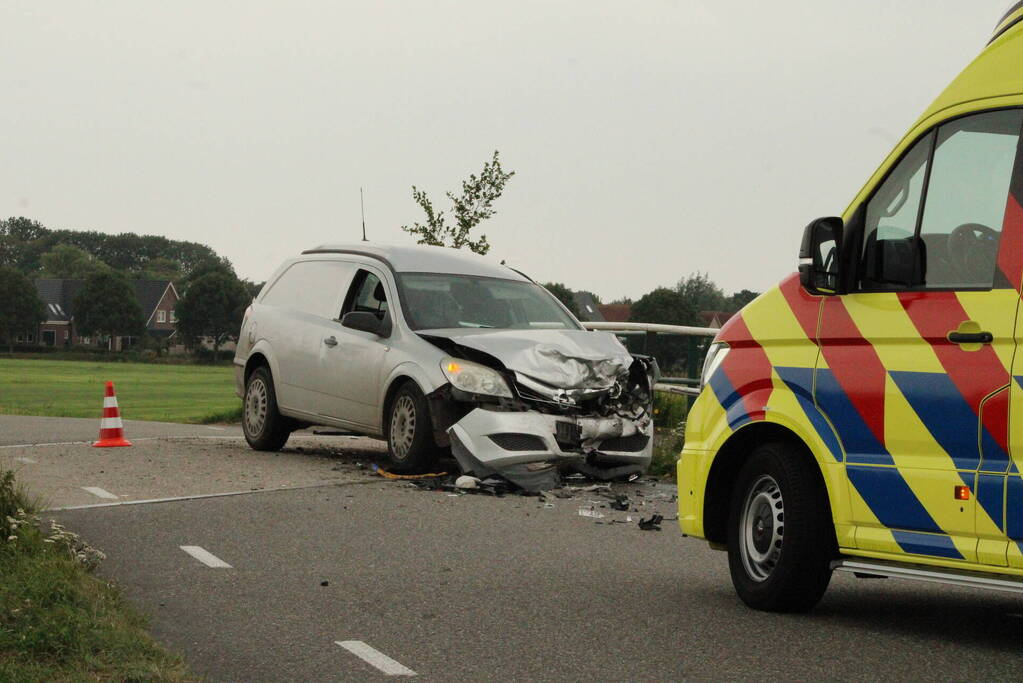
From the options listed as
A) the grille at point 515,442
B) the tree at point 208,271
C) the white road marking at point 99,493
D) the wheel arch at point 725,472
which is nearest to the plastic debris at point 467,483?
the grille at point 515,442

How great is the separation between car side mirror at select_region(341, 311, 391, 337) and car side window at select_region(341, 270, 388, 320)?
36 centimetres

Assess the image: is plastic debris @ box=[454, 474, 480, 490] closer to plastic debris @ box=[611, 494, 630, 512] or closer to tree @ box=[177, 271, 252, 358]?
plastic debris @ box=[611, 494, 630, 512]

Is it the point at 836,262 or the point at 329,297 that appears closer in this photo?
the point at 836,262

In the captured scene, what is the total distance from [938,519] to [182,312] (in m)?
108

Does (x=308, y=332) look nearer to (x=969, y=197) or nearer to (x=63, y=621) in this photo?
(x=63, y=621)

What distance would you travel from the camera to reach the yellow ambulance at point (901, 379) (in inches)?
236

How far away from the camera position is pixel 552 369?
39.7ft

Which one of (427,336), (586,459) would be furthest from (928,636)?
(427,336)

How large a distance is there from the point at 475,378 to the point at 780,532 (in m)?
5.26

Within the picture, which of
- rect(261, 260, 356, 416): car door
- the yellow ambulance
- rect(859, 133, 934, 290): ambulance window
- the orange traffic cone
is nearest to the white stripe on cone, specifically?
the orange traffic cone

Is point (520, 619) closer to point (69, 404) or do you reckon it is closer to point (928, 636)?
point (928, 636)

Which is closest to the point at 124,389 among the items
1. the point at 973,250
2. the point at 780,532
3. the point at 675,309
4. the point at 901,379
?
the point at 675,309

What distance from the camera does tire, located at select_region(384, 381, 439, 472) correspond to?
12172mm

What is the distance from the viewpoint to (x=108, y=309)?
115 meters
